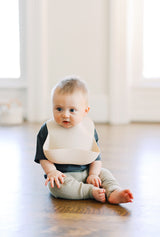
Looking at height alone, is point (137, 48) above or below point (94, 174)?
above

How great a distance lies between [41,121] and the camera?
10.1ft

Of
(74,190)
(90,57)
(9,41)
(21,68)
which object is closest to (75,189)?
(74,190)

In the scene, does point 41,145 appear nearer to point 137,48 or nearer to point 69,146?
point 69,146

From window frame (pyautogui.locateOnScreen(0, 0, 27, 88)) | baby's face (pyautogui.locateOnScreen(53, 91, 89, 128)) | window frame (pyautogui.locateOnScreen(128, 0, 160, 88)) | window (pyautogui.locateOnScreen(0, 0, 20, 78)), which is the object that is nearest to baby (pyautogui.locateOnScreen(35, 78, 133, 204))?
baby's face (pyautogui.locateOnScreen(53, 91, 89, 128))

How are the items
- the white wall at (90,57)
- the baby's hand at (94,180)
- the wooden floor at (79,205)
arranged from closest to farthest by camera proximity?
the wooden floor at (79,205) < the baby's hand at (94,180) < the white wall at (90,57)

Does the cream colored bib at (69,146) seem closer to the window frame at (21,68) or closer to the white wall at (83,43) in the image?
the white wall at (83,43)

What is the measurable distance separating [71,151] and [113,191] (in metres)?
0.18

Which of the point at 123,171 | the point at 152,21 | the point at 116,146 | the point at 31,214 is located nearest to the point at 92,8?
the point at 152,21

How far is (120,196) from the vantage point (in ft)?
3.25

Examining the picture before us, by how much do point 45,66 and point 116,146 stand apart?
1.38 metres

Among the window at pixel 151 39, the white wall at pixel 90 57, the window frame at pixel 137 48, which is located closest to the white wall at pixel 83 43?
the white wall at pixel 90 57

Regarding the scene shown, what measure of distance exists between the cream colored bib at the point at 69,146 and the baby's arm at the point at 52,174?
2 cm

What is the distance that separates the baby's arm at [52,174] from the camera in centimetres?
104

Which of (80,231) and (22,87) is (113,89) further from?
(80,231)
